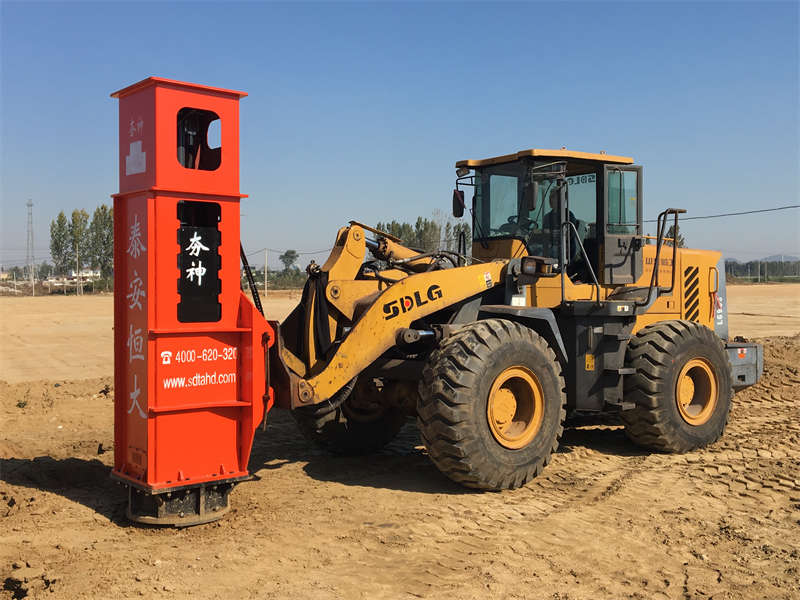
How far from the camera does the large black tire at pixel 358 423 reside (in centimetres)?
760

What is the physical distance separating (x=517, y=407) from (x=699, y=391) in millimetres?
2752

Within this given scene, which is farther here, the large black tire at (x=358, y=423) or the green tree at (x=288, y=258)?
the green tree at (x=288, y=258)

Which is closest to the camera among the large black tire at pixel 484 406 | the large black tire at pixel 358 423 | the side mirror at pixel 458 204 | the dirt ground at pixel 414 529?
the dirt ground at pixel 414 529

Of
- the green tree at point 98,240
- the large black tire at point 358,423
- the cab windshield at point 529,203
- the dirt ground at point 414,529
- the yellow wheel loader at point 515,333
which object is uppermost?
the green tree at point 98,240

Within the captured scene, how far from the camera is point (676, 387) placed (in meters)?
8.15

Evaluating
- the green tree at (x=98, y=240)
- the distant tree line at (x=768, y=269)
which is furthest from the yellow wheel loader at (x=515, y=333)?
the distant tree line at (x=768, y=269)

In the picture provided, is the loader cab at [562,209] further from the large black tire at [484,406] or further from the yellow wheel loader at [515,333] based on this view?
the large black tire at [484,406]

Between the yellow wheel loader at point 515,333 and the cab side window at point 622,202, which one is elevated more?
the cab side window at point 622,202

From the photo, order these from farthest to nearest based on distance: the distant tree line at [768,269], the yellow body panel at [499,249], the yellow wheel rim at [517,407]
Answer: the distant tree line at [768,269], the yellow body panel at [499,249], the yellow wheel rim at [517,407]

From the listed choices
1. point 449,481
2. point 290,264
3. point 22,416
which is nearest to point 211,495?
point 449,481

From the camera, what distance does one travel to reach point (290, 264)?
89062 millimetres

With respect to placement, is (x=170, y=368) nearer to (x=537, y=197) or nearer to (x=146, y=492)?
(x=146, y=492)

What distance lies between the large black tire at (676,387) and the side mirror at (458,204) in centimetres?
235

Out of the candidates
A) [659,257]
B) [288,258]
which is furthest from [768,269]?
[659,257]
